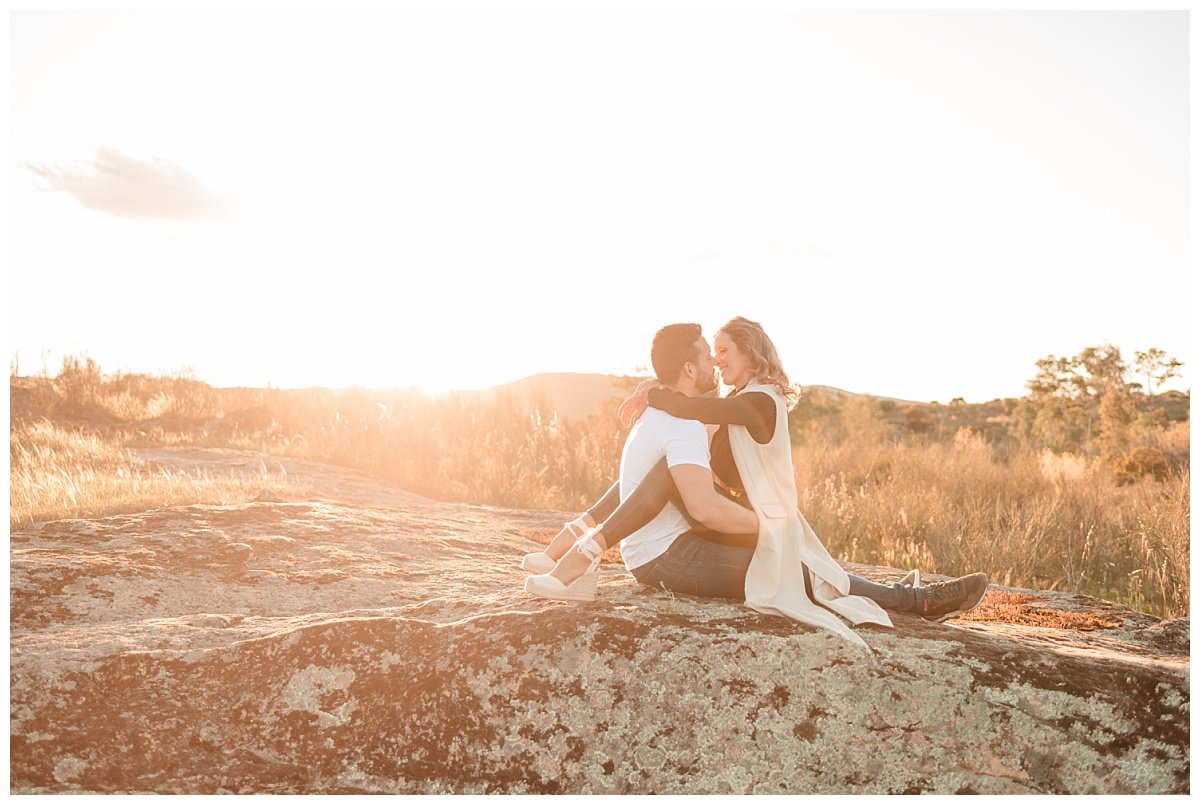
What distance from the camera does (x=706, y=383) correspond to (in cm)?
469

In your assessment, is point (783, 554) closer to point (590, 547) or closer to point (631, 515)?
point (631, 515)

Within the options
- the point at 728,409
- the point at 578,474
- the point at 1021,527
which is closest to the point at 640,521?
the point at 728,409

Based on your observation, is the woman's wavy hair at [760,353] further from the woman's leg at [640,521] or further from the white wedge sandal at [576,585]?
the white wedge sandal at [576,585]

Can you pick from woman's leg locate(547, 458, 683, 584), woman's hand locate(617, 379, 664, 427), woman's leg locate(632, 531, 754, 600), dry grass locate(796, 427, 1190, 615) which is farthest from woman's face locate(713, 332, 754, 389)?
dry grass locate(796, 427, 1190, 615)

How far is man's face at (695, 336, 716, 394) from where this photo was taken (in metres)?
4.62

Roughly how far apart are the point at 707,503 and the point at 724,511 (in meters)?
0.10

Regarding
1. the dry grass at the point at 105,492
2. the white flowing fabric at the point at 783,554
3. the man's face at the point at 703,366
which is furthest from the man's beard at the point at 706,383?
the dry grass at the point at 105,492

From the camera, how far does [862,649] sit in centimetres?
373

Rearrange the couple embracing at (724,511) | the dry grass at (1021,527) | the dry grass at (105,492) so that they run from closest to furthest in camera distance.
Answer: the couple embracing at (724,511)
the dry grass at (105,492)
the dry grass at (1021,527)

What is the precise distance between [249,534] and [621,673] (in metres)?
3.48

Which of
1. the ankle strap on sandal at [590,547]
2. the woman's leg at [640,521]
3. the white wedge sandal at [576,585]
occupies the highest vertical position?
the woman's leg at [640,521]

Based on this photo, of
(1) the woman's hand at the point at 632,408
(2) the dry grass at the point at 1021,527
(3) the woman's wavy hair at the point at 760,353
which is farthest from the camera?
(2) the dry grass at the point at 1021,527

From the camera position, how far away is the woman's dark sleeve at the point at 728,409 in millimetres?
4312

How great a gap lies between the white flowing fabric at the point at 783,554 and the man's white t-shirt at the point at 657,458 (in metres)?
0.33
